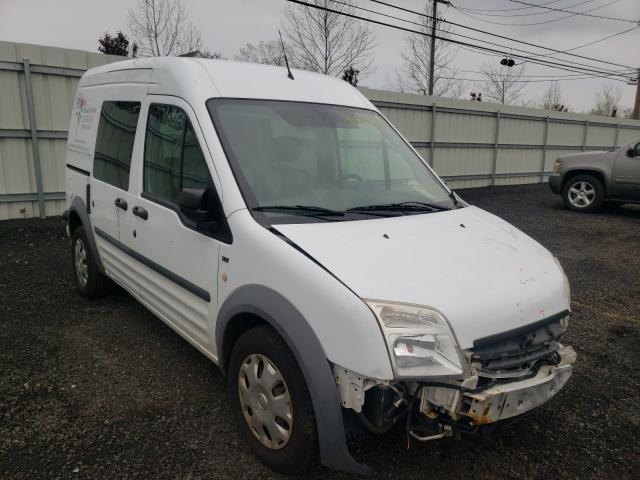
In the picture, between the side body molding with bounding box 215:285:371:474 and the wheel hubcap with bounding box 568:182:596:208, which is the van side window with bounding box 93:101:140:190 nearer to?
the side body molding with bounding box 215:285:371:474

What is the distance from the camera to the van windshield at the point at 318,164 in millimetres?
2703

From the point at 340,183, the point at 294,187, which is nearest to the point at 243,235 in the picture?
the point at 294,187

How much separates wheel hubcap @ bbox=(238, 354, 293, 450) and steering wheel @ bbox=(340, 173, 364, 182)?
122cm

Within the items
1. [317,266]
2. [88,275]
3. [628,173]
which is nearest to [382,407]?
[317,266]

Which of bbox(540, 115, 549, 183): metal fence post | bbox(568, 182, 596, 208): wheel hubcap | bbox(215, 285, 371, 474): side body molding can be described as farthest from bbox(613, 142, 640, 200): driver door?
bbox(215, 285, 371, 474): side body molding

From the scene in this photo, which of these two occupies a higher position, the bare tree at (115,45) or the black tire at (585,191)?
the bare tree at (115,45)

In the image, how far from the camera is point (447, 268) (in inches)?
90.7

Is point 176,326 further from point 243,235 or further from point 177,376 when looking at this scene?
point 243,235

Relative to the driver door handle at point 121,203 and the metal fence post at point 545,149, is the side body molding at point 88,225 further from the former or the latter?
the metal fence post at point 545,149

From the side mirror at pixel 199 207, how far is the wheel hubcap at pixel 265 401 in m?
0.74

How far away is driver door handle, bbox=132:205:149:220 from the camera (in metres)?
3.34

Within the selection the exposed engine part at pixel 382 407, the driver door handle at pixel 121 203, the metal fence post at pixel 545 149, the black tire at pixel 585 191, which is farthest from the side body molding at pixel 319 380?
the metal fence post at pixel 545 149

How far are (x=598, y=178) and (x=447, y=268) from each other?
Answer: 10046 mm

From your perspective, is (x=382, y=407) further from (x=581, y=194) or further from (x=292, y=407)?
(x=581, y=194)
